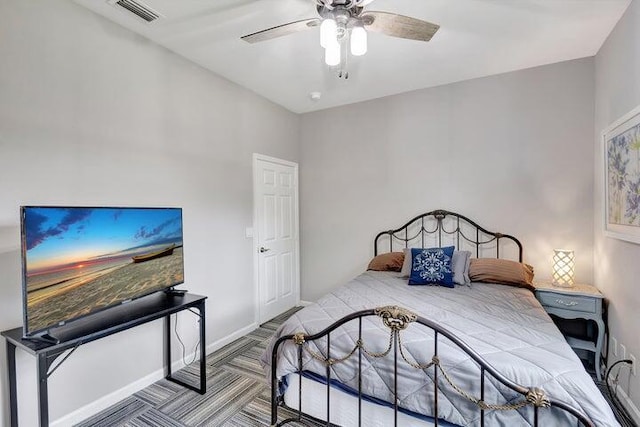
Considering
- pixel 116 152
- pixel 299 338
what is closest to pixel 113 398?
pixel 299 338

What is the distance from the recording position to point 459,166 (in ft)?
11.0

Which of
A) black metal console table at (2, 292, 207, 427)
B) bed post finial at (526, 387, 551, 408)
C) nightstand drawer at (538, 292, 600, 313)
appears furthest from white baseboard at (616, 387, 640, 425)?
black metal console table at (2, 292, 207, 427)

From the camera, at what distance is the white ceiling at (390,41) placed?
2088 millimetres

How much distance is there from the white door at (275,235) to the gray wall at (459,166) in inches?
7.2

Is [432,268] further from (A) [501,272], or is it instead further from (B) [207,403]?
(B) [207,403]

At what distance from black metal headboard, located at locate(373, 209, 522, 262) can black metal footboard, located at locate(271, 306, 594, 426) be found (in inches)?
78.6

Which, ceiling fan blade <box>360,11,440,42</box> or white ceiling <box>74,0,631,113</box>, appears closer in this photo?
ceiling fan blade <box>360,11,440,42</box>

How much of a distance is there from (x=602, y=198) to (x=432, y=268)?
152cm

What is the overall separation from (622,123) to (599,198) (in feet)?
2.62

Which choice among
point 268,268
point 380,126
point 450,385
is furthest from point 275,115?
point 450,385

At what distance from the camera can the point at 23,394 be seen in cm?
177

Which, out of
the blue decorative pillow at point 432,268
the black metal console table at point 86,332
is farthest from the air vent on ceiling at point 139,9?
the blue decorative pillow at point 432,268

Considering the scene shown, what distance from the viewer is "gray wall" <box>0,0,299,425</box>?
1.77m

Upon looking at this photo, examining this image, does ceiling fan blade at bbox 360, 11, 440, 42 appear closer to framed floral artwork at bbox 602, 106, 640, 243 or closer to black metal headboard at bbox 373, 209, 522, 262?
framed floral artwork at bbox 602, 106, 640, 243
